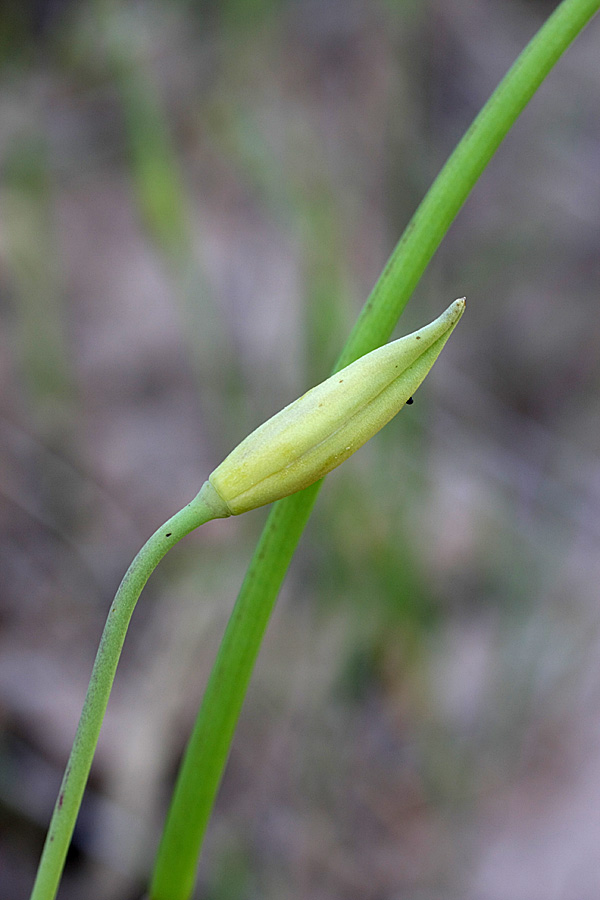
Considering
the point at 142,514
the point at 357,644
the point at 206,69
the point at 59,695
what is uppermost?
the point at 206,69

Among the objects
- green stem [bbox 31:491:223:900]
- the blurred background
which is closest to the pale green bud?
green stem [bbox 31:491:223:900]

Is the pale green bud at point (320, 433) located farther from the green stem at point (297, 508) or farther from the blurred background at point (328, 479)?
the blurred background at point (328, 479)

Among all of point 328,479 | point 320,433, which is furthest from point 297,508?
point 328,479

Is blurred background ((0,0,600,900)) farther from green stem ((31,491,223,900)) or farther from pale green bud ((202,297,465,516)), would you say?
pale green bud ((202,297,465,516))

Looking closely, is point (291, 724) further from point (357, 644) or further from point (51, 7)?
point (51, 7)

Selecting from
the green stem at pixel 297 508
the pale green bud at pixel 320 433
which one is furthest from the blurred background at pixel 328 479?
the pale green bud at pixel 320 433

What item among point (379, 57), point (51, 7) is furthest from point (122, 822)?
point (379, 57)
